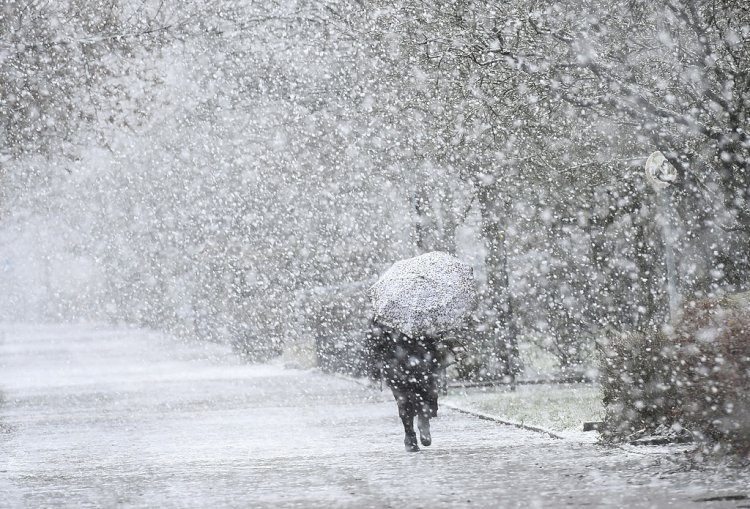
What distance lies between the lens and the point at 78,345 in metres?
64.4

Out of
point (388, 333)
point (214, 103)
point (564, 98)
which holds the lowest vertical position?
point (388, 333)

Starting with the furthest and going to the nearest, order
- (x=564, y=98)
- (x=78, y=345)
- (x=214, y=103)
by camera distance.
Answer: (x=78, y=345), (x=214, y=103), (x=564, y=98)

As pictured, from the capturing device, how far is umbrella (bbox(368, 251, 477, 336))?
14891 mm

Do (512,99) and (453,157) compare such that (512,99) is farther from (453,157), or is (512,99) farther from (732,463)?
(732,463)

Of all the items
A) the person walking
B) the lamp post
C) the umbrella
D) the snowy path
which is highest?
the lamp post

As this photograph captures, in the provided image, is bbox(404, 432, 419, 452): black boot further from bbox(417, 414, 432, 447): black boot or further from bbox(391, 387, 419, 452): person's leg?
bbox(417, 414, 432, 447): black boot

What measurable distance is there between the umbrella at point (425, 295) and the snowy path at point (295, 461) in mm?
1341

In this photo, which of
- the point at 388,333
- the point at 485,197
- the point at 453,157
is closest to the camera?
the point at 388,333

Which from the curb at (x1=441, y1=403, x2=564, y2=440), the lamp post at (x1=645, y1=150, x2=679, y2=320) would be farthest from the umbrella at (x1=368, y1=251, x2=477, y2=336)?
the lamp post at (x1=645, y1=150, x2=679, y2=320)

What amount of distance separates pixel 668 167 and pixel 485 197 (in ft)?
29.3

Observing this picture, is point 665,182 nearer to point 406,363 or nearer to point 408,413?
point 406,363

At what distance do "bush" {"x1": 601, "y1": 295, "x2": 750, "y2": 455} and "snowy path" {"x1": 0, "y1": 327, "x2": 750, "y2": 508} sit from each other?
1.37 feet

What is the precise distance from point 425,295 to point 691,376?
4501 millimetres

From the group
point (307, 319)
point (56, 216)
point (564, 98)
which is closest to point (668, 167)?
point (564, 98)
